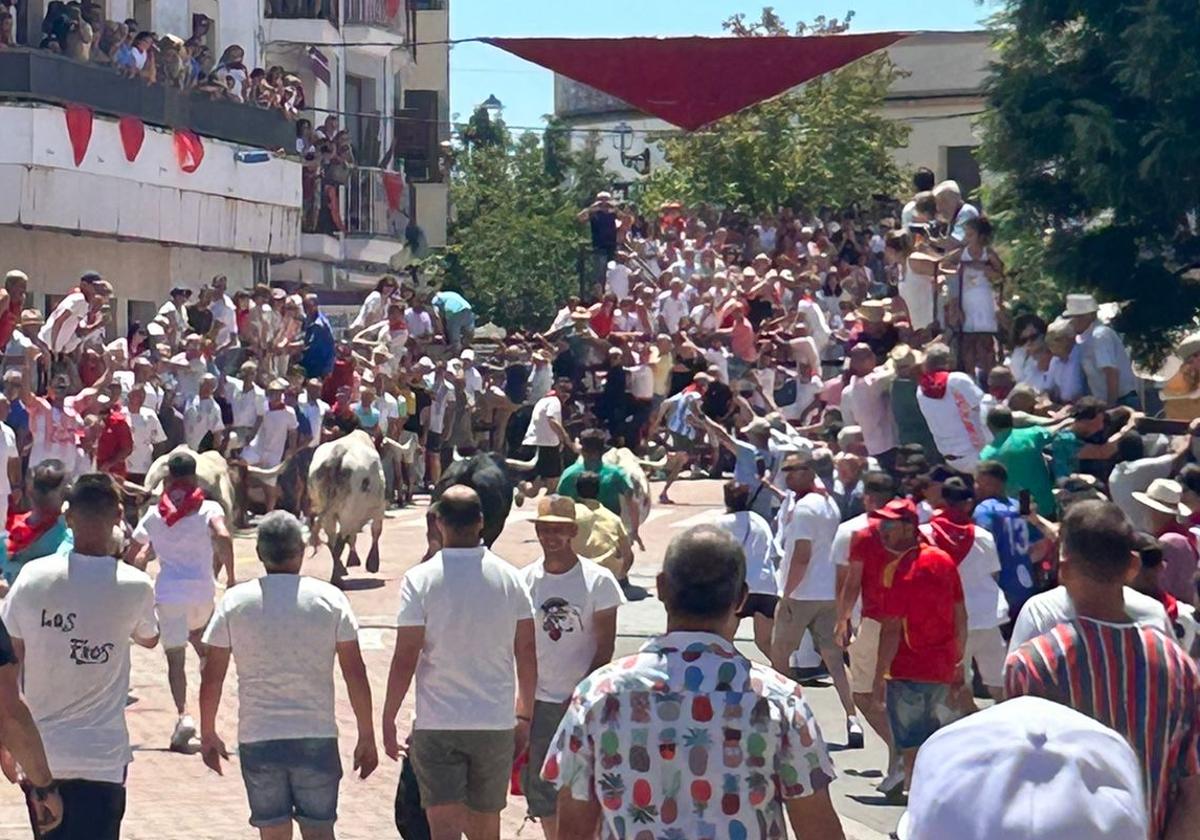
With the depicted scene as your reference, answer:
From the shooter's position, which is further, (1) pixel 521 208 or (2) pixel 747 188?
(1) pixel 521 208

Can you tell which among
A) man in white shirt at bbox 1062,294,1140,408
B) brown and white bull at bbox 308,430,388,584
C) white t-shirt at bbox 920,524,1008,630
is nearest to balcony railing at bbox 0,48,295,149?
brown and white bull at bbox 308,430,388,584

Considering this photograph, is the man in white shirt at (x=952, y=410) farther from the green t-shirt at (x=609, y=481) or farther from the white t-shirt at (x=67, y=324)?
the white t-shirt at (x=67, y=324)

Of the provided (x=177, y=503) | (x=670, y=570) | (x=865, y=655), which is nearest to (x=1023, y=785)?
(x=670, y=570)

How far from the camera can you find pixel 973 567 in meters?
11.7

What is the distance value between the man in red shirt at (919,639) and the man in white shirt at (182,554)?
388 cm

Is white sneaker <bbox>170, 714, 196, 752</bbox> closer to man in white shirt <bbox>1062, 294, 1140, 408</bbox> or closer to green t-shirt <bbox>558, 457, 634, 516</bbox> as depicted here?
green t-shirt <bbox>558, 457, 634, 516</bbox>

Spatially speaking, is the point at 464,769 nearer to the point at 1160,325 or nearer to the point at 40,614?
the point at 40,614

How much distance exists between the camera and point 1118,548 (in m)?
5.59

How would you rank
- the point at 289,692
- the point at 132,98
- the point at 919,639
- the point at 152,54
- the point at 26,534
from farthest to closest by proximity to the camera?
the point at 132,98
the point at 152,54
the point at 26,534
the point at 919,639
the point at 289,692

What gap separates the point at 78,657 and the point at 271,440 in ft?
55.7

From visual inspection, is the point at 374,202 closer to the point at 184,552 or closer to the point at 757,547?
the point at 757,547

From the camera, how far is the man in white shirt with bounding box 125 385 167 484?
2233 centimetres

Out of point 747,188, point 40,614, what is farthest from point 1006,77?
point 747,188

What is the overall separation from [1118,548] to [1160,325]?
12.4m
